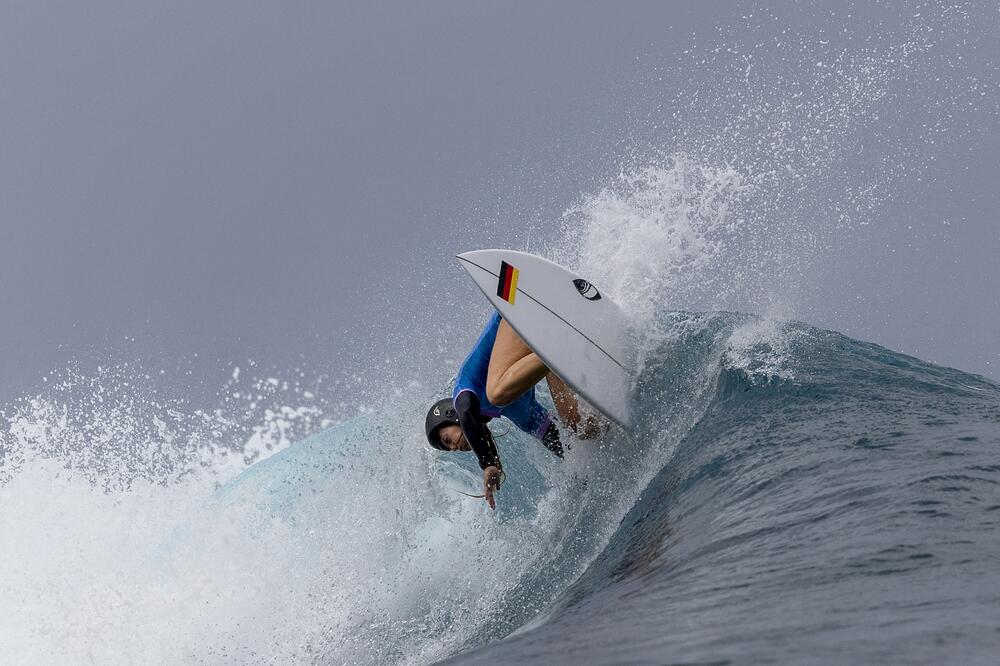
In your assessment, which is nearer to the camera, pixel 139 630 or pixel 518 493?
pixel 139 630

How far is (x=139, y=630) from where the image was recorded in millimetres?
4969

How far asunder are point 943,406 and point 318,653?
316 cm

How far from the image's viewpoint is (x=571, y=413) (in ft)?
15.7

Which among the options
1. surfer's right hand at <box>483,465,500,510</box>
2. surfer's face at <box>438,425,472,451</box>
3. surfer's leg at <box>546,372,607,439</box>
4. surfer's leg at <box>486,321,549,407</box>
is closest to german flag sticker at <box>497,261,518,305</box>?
surfer's leg at <box>486,321,549,407</box>

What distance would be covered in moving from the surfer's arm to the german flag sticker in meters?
0.56

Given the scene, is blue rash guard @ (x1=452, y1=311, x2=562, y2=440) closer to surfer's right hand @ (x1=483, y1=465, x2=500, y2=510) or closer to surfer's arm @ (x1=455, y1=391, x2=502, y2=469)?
surfer's arm @ (x1=455, y1=391, x2=502, y2=469)

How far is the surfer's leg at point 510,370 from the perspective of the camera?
14.9ft

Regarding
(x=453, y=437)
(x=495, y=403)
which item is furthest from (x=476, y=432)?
(x=453, y=437)

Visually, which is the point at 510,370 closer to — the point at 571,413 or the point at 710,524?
the point at 571,413

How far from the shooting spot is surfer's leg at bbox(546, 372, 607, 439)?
4.74 m

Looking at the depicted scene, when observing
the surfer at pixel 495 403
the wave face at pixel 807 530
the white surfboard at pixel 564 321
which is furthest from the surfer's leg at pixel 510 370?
the wave face at pixel 807 530

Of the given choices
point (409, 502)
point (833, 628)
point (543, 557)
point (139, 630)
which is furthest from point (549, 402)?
point (833, 628)

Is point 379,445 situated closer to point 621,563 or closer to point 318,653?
point 318,653

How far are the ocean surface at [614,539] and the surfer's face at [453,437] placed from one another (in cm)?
68
